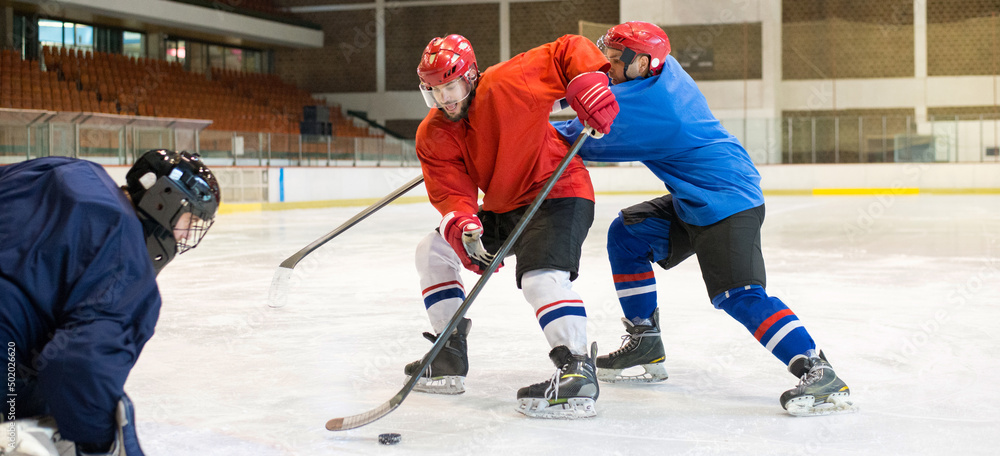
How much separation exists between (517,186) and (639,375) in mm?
736

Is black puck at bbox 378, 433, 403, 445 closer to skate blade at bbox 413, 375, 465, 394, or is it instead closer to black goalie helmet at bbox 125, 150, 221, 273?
skate blade at bbox 413, 375, 465, 394

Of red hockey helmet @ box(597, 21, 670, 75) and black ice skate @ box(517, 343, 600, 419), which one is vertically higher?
red hockey helmet @ box(597, 21, 670, 75)

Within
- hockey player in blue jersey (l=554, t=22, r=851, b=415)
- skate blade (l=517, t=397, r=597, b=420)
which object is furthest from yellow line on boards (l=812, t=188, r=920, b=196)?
skate blade (l=517, t=397, r=597, b=420)

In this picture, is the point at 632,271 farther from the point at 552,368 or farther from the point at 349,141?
the point at 349,141

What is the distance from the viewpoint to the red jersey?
8.14ft

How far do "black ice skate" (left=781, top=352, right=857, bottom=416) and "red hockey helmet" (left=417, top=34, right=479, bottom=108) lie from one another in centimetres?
116

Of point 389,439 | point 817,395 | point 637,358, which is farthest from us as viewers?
point 637,358

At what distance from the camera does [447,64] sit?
7.76 ft

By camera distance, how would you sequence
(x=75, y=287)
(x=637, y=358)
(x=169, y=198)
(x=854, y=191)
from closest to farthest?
(x=75, y=287), (x=169, y=198), (x=637, y=358), (x=854, y=191)

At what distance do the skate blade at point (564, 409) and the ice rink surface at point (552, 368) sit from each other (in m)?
0.04

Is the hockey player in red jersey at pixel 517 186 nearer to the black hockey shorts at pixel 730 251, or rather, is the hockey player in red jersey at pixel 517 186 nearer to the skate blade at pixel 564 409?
the skate blade at pixel 564 409

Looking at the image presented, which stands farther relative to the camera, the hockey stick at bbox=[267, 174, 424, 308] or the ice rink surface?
the hockey stick at bbox=[267, 174, 424, 308]

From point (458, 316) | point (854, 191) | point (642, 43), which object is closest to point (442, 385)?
point (458, 316)

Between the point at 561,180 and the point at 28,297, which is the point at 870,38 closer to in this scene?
the point at 561,180
